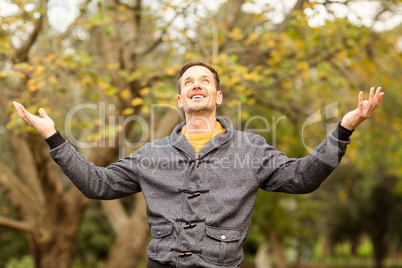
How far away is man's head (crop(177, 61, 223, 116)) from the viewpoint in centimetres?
260

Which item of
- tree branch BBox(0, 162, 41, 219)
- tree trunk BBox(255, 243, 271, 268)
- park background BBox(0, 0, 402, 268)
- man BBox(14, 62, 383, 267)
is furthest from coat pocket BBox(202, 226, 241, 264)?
tree trunk BBox(255, 243, 271, 268)

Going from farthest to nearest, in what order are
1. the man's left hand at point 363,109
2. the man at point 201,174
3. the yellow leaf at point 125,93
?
the yellow leaf at point 125,93 < the man at point 201,174 < the man's left hand at point 363,109

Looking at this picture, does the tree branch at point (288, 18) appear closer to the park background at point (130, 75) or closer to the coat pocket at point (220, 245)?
the park background at point (130, 75)

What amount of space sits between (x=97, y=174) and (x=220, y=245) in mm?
793

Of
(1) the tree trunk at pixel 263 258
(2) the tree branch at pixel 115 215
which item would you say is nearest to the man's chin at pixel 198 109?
(2) the tree branch at pixel 115 215

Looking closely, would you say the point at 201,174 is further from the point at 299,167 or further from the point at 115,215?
the point at 115,215

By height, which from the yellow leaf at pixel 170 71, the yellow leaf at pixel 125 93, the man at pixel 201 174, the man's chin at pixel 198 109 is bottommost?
the man at pixel 201 174

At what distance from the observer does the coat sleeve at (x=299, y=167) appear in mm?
2229

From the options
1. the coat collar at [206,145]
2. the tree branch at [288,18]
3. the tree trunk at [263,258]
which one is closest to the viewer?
the coat collar at [206,145]

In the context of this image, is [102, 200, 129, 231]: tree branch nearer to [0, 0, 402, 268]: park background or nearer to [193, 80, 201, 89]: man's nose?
[0, 0, 402, 268]: park background

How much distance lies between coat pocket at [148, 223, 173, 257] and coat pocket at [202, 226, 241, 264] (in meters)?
0.20

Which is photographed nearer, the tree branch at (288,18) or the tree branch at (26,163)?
the tree branch at (288,18)

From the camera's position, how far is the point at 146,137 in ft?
25.2

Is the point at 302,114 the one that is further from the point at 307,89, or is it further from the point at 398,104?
the point at 398,104
